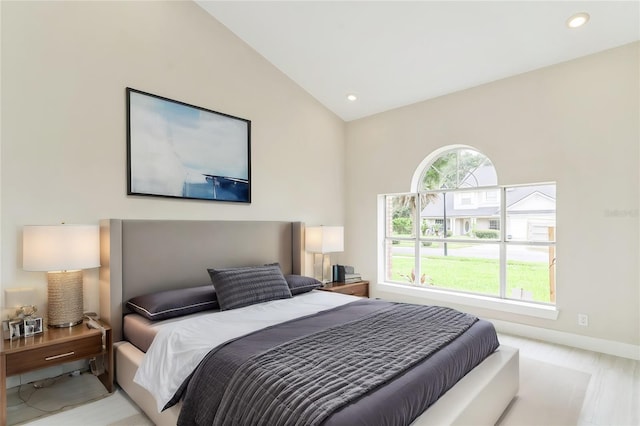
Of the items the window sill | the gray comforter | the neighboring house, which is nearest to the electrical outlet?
the window sill

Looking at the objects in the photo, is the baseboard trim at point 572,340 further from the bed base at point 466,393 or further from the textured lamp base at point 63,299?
the textured lamp base at point 63,299

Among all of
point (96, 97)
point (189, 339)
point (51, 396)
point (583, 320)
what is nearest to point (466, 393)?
point (189, 339)

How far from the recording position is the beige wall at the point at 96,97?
2494 mm

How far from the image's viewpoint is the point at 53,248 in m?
2.38

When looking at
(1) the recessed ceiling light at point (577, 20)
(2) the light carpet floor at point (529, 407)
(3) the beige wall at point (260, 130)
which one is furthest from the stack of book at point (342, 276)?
(1) the recessed ceiling light at point (577, 20)

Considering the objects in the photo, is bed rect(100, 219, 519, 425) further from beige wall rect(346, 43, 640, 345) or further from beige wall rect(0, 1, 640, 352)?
beige wall rect(346, 43, 640, 345)

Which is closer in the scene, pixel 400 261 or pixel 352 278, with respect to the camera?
pixel 352 278

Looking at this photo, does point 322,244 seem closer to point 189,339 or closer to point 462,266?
point 462,266

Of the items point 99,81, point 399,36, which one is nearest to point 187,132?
point 99,81

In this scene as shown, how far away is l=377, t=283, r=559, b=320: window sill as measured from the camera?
142 inches

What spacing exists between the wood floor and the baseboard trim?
0.07m

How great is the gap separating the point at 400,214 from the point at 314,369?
3.54 m

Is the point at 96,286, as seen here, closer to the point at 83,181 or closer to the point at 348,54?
the point at 83,181

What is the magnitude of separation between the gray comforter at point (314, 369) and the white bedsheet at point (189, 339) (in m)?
0.11
